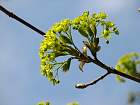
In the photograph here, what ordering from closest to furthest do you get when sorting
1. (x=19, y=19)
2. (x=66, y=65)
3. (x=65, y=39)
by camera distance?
(x=19, y=19) < (x=65, y=39) < (x=66, y=65)

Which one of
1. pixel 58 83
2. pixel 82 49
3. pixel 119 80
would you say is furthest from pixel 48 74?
pixel 119 80

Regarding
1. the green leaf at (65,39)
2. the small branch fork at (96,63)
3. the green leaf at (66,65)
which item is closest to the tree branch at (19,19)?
the small branch fork at (96,63)

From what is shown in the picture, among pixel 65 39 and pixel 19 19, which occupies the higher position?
pixel 19 19

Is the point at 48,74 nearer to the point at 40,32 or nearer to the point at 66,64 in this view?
the point at 66,64

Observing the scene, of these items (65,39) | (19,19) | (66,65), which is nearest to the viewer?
(19,19)

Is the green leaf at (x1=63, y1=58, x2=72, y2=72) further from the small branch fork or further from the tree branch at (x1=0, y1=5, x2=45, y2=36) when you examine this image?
the tree branch at (x1=0, y1=5, x2=45, y2=36)

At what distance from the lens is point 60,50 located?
6.27m

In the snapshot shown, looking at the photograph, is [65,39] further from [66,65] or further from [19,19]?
[19,19]

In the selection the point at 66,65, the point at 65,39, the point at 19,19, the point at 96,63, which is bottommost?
the point at 96,63

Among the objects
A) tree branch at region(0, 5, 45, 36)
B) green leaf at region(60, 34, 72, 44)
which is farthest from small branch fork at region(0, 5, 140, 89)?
green leaf at region(60, 34, 72, 44)

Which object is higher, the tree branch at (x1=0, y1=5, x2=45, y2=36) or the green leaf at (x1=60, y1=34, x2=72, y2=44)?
the tree branch at (x1=0, y1=5, x2=45, y2=36)

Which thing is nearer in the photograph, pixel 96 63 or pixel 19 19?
pixel 19 19

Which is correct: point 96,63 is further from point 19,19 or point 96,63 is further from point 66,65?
point 19,19

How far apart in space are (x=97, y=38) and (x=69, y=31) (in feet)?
1.37
